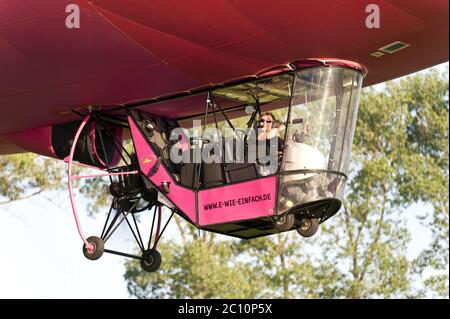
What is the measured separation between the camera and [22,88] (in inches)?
709

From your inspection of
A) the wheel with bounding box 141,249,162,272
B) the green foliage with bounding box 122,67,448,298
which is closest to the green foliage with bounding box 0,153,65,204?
the green foliage with bounding box 122,67,448,298

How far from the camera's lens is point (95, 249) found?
60.0ft

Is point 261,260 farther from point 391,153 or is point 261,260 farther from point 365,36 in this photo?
point 365,36

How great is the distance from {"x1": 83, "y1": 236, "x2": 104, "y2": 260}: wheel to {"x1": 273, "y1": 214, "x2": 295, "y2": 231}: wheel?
341 centimetres

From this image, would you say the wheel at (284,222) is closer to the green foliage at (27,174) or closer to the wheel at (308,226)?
the wheel at (308,226)

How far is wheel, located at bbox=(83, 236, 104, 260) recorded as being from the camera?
720 inches

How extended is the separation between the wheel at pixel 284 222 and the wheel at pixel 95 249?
3414mm

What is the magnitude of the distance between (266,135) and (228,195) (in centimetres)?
107

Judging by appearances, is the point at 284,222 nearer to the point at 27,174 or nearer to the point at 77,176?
the point at 77,176

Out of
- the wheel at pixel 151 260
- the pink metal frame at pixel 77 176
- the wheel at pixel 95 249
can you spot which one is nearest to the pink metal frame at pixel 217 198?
the pink metal frame at pixel 77 176

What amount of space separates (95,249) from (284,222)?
3.64 m

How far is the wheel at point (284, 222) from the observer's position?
16.3 m

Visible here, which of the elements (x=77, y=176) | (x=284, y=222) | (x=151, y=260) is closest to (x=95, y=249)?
(x=77, y=176)

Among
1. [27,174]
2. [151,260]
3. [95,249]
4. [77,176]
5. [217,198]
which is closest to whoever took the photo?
[217,198]
